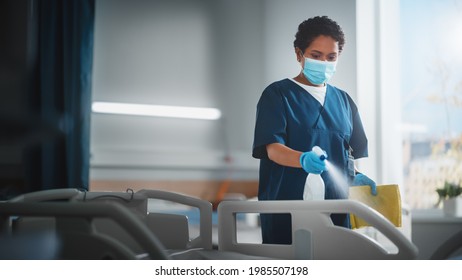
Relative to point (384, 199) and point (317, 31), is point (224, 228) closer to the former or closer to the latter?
point (384, 199)

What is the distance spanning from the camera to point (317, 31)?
1771mm

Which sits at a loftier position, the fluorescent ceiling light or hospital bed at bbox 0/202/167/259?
the fluorescent ceiling light

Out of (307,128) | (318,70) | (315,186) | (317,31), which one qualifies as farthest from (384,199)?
(317,31)

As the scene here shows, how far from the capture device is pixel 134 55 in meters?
1.79

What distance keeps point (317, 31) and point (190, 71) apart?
43 cm

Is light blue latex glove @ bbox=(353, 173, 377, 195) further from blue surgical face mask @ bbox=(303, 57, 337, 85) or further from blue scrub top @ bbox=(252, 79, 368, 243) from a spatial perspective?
blue surgical face mask @ bbox=(303, 57, 337, 85)

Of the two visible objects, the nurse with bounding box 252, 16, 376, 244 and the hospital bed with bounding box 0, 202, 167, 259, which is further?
the nurse with bounding box 252, 16, 376, 244

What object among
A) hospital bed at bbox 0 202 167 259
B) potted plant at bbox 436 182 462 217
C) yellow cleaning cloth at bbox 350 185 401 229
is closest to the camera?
hospital bed at bbox 0 202 167 259

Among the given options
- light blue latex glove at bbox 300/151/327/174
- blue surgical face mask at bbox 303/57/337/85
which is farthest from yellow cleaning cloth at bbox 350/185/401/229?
blue surgical face mask at bbox 303/57/337/85

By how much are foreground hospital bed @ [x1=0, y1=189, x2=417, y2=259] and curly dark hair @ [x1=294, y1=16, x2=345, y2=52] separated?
547 mm

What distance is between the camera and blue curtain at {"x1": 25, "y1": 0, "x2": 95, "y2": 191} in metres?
1.71
